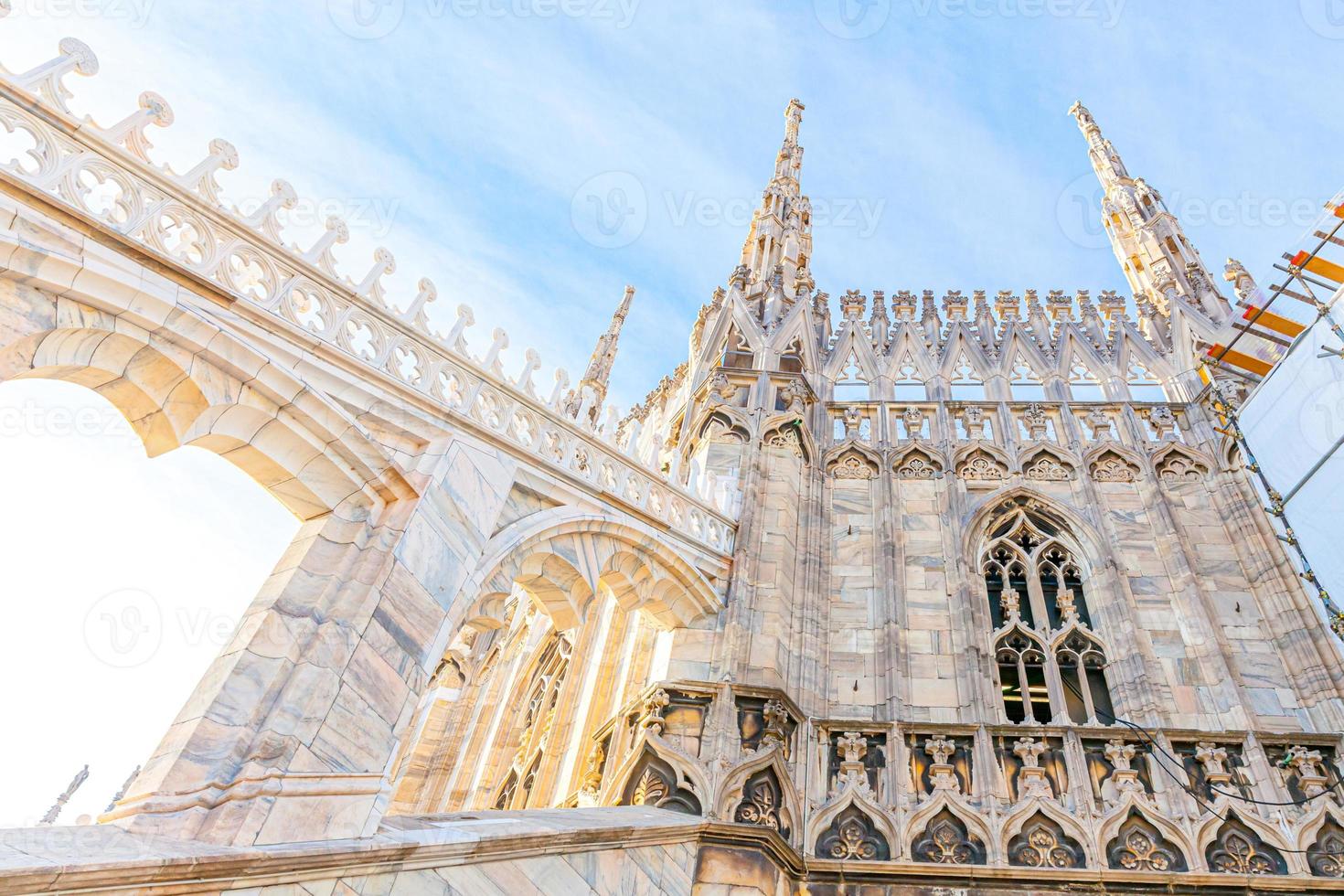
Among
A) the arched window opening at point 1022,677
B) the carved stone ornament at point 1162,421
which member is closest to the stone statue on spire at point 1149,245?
the carved stone ornament at point 1162,421

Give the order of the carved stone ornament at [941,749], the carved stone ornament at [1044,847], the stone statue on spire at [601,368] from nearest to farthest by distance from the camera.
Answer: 1. the carved stone ornament at [1044,847]
2. the carved stone ornament at [941,749]
3. the stone statue on spire at [601,368]

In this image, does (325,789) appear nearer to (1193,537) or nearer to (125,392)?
(125,392)

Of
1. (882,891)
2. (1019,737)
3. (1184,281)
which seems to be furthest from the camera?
(1184,281)

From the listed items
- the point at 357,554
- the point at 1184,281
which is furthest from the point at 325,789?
the point at 1184,281

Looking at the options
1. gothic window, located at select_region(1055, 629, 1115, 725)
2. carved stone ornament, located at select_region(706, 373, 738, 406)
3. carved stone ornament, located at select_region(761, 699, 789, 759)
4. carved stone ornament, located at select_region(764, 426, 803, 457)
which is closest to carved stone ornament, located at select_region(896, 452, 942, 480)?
carved stone ornament, located at select_region(764, 426, 803, 457)

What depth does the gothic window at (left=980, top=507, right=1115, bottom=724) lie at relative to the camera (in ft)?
31.6

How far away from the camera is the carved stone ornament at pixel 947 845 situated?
8047 millimetres

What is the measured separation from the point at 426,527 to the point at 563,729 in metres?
4.69

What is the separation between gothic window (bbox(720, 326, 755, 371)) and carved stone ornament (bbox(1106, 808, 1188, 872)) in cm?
703

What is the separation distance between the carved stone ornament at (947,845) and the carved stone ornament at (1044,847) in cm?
30

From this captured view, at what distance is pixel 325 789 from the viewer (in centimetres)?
568

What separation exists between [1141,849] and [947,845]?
1.63m

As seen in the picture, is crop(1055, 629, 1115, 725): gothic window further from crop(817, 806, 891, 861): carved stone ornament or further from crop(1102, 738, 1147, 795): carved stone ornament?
crop(817, 806, 891, 861): carved stone ornament

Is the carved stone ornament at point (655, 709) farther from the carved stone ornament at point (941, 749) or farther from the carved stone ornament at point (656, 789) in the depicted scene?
the carved stone ornament at point (941, 749)
